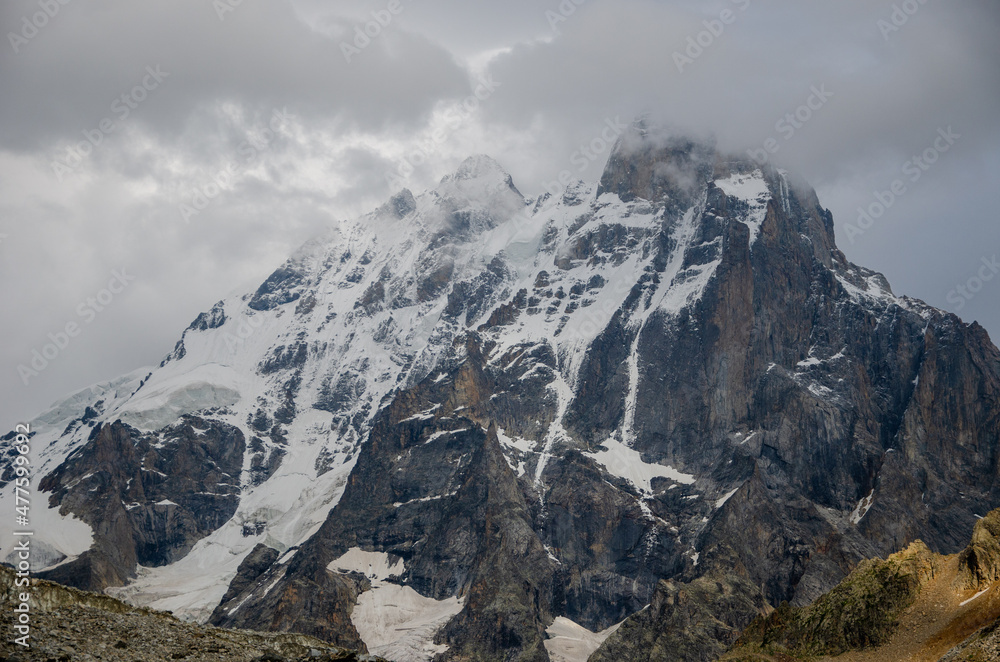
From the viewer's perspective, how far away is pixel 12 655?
59.1 meters

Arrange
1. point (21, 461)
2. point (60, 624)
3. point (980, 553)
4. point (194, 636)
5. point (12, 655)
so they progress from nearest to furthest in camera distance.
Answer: point (12, 655) → point (60, 624) → point (194, 636) → point (21, 461) → point (980, 553)

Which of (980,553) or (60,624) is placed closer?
(60,624)

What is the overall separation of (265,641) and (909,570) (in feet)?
245

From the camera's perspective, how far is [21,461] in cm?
7719

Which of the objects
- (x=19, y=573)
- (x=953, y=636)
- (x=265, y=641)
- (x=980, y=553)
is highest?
(x=19, y=573)

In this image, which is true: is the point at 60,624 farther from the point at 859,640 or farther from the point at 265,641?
the point at 859,640

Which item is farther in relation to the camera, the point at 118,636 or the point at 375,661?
the point at 375,661

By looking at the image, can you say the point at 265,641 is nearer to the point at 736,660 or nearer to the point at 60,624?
the point at 60,624

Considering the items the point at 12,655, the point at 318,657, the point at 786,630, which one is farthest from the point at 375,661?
the point at 786,630

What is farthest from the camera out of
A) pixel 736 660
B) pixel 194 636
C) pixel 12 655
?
pixel 736 660

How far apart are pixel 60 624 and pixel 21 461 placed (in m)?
17.2

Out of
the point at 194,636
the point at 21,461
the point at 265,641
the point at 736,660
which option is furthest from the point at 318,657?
the point at 736,660

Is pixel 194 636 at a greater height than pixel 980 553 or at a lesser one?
greater

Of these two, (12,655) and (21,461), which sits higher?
(21,461)
